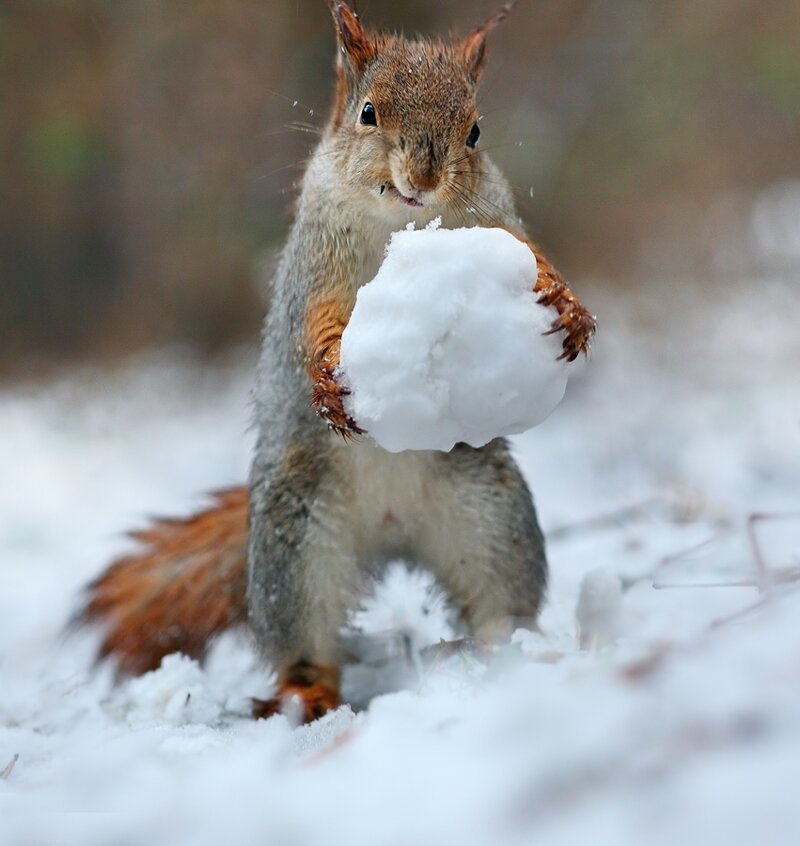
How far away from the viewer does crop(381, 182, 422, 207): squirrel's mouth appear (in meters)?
1.18

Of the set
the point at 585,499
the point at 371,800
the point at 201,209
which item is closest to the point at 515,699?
the point at 371,800

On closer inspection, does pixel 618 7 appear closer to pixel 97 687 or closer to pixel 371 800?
pixel 97 687

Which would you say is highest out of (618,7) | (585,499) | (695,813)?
(618,7)

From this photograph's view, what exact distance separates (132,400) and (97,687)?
1.91 m

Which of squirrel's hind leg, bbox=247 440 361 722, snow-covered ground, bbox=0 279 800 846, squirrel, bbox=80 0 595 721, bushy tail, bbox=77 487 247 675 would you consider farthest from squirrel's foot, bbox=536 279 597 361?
bushy tail, bbox=77 487 247 675

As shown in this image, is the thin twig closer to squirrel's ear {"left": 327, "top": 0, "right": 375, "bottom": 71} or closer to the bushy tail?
the bushy tail

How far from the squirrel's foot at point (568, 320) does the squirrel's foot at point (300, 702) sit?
0.54 m

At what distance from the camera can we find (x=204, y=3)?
12.2 ft

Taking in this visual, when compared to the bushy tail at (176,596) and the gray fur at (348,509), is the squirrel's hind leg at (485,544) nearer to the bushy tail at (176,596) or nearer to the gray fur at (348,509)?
the gray fur at (348,509)

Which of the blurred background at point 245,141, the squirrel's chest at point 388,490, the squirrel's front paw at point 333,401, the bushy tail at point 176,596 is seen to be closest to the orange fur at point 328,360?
the squirrel's front paw at point 333,401

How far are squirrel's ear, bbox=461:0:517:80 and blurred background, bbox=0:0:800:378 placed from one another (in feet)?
7.45

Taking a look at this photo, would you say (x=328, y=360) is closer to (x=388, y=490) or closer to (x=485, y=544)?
(x=388, y=490)

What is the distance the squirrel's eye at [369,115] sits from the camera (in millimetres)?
1252

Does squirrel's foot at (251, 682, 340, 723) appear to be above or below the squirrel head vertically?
below
